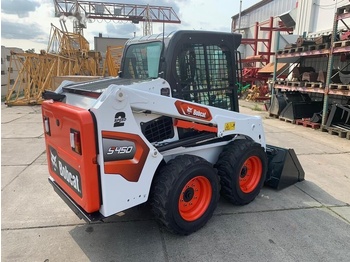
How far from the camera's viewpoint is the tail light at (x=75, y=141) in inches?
87.5

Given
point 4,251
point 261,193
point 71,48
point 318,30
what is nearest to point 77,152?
point 4,251

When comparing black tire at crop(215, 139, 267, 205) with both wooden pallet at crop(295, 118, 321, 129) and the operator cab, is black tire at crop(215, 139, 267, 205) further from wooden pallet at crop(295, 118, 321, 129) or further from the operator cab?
wooden pallet at crop(295, 118, 321, 129)

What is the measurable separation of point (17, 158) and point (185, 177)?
14.0 ft

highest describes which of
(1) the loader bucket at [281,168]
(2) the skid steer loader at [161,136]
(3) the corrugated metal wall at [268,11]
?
(3) the corrugated metal wall at [268,11]

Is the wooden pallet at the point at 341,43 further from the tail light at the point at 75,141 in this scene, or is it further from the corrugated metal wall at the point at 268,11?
the corrugated metal wall at the point at 268,11

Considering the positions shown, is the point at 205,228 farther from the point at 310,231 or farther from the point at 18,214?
the point at 18,214

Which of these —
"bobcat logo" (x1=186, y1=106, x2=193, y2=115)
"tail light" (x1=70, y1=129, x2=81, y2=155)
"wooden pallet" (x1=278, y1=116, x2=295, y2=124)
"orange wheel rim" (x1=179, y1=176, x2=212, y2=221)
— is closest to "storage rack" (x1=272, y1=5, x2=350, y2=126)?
"wooden pallet" (x1=278, y1=116, x2=295, y2=124)

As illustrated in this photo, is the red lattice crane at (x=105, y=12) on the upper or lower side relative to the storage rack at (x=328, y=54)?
→ upper

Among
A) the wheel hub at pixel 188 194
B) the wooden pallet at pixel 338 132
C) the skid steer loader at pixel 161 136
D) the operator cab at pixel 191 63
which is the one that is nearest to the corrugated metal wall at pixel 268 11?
the wooden pallet at pixel 338 132

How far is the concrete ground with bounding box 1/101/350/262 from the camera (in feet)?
8.64

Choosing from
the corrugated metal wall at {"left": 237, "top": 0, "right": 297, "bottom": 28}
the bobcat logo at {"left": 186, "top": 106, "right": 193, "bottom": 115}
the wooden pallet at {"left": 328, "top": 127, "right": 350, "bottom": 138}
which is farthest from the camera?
the corrugated metal wall at {"left": 237, "top": 0, "right": 297, "bottom": 28}

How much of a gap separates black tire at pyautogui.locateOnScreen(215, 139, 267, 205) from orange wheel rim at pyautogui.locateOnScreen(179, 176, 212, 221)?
337mm

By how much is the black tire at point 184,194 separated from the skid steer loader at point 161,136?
11 millimetres

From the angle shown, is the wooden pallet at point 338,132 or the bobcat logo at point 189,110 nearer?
the bobcat logo at point 189,110
